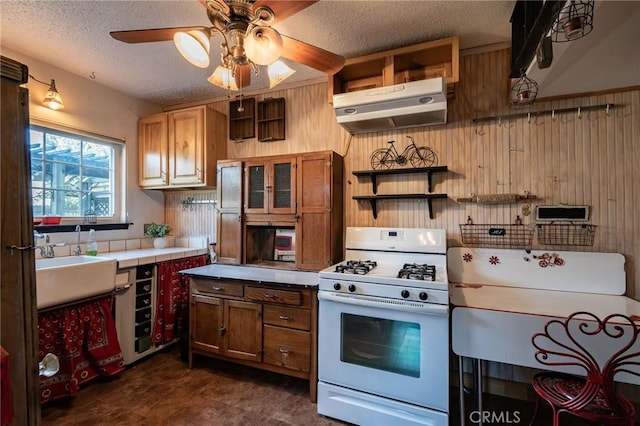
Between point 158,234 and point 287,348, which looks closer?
point 287,348

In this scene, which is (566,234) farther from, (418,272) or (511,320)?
(418,272)

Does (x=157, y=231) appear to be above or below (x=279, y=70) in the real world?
below

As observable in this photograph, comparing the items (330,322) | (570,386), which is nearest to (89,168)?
(330,322)

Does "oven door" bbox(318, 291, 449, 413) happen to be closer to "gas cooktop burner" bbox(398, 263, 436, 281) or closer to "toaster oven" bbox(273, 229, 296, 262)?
"gas cooktop burner" bbox(398, 263, 436, 281)

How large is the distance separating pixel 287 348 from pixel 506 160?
2.19 meters

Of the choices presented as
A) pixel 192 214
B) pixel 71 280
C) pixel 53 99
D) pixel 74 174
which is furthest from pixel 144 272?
pixel 53 99

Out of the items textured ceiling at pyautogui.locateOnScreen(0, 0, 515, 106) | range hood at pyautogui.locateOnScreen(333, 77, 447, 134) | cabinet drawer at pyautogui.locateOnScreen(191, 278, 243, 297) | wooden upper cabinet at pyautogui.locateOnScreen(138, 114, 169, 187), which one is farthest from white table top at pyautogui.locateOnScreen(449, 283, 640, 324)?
wooden upper cabinet at pyautogui.locateOnScreen(138, 114, 169, 187)

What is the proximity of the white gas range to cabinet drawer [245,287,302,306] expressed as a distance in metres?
0.21

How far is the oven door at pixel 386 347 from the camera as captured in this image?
Result: 1769 mm

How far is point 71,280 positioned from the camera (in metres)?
2.13

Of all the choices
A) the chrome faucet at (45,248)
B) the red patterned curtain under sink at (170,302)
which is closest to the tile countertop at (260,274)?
the red patterned curtain under sink at (170,302)

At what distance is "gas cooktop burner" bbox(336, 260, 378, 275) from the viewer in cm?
210

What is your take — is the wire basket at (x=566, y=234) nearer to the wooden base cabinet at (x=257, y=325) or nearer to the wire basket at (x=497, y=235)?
the wire basket at (x=497, y=235)

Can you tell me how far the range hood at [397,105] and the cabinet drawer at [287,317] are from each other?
1.52m
